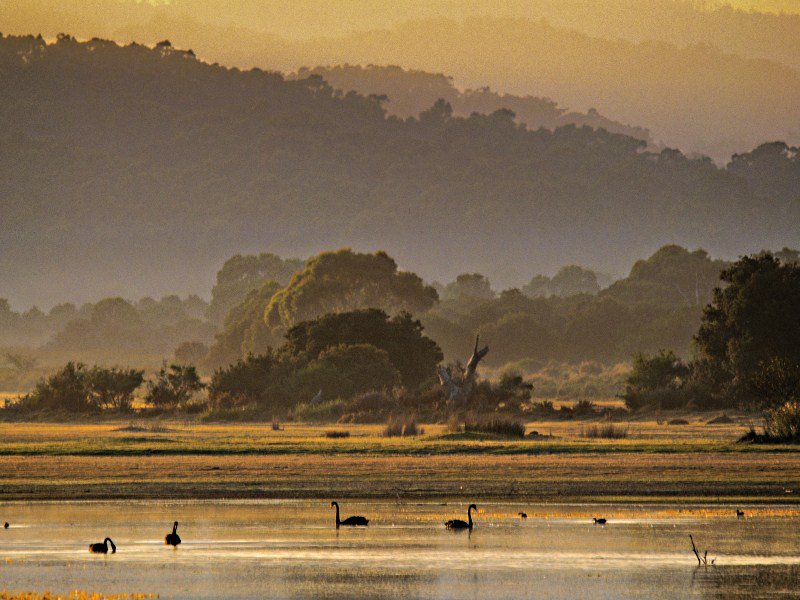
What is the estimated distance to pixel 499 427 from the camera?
57000mm

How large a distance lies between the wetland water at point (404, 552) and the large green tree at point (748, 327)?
39129 millimetres

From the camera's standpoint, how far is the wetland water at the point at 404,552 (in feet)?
74.6

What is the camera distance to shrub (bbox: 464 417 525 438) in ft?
186

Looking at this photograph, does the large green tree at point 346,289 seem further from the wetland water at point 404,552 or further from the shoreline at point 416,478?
the wetland water at point 404,552

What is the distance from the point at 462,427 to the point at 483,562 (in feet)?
110

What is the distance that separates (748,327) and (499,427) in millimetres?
21093

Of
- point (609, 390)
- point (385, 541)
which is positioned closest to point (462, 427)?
point (385, 541)

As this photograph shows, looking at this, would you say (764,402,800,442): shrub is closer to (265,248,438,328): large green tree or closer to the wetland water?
the wetland water

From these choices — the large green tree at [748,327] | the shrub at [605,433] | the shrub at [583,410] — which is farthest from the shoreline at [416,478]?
the large green tree at [748,327]

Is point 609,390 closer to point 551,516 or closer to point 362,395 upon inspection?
point 362,395

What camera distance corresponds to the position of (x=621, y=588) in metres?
22.7

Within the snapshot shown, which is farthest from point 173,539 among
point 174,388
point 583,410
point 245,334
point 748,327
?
point 245,334

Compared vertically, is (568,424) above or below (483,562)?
above

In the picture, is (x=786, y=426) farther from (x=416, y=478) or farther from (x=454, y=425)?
(x=454, y=425)
